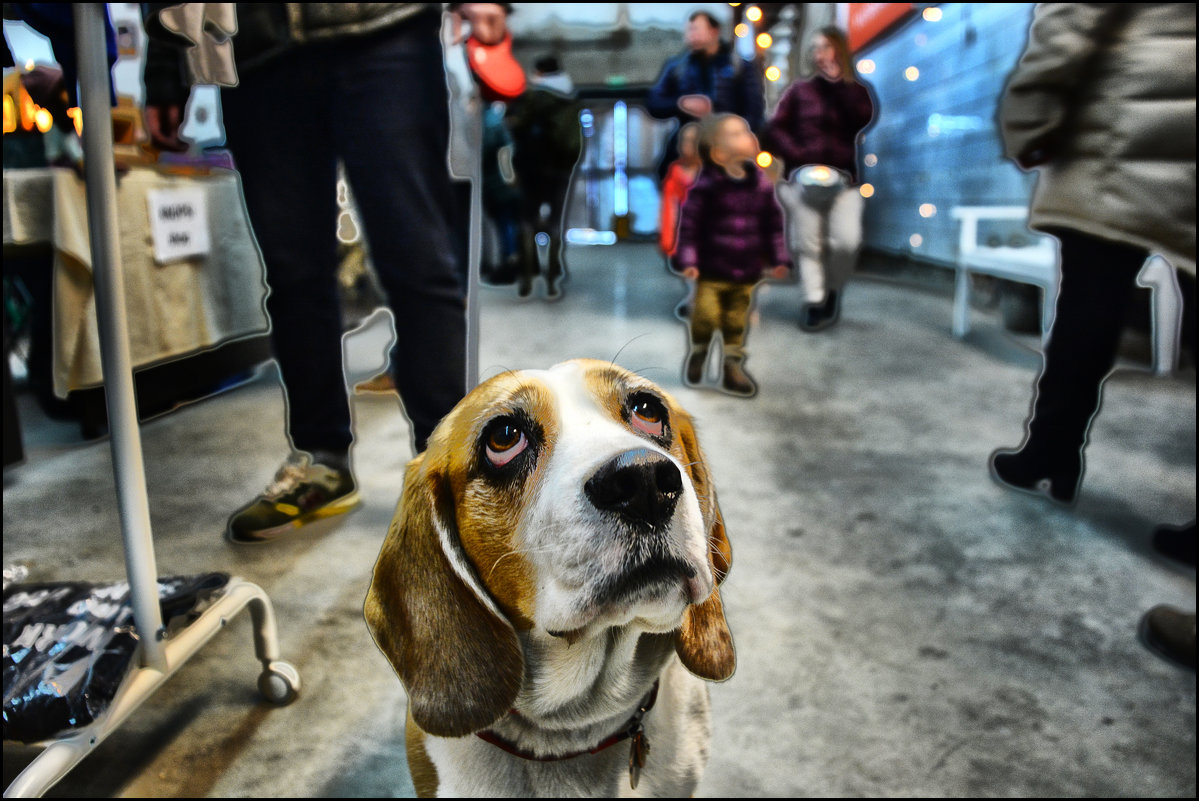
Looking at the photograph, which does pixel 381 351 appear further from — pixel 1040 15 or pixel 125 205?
pixel 1040 15

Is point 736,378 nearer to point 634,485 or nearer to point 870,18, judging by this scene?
point 634,485

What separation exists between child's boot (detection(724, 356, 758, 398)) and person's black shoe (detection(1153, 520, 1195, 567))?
55.7 inches

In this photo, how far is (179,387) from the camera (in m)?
0.60

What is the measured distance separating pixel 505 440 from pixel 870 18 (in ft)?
3.82

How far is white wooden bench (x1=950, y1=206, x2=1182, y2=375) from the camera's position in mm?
1439

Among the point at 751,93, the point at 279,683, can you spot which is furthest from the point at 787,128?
the point at 279,683

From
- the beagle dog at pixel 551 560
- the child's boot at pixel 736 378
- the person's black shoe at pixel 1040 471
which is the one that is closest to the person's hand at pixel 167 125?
the beagle dog at pixel 551 560

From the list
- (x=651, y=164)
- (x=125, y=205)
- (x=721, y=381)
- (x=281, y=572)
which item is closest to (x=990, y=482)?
(x=721, y=381)

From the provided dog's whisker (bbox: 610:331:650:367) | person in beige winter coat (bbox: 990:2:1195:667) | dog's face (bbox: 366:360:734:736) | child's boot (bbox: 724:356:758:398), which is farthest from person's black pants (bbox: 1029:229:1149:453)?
dog's face (bbox: 366:360:734:736)

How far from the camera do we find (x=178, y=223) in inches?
21.7

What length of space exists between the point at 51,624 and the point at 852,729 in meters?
1.11

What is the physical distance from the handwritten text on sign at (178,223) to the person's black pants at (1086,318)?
1.11 metres

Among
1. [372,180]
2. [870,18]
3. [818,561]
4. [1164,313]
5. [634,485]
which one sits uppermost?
[870,18]

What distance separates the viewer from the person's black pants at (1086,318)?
3.77ft
